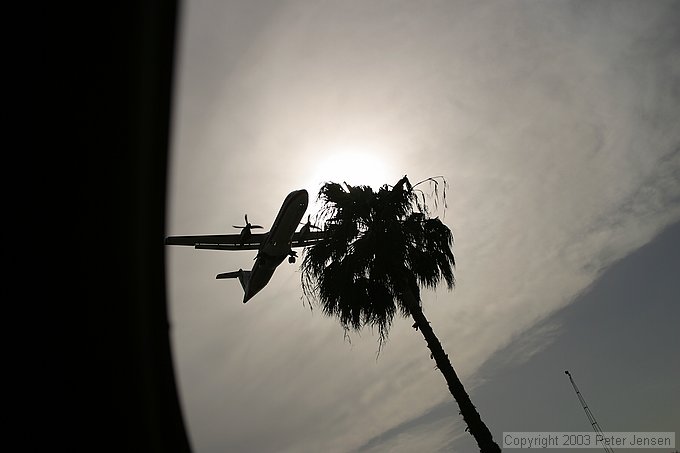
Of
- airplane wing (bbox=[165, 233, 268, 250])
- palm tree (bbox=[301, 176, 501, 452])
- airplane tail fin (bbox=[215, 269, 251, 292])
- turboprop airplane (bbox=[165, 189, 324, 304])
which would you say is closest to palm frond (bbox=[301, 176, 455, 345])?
palm tree (bbox=[301, 176, 501, 452])

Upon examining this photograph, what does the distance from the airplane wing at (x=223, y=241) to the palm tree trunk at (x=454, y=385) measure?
23.4 meters

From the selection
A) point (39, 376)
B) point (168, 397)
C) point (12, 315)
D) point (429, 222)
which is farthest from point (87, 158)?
point (429, 222)

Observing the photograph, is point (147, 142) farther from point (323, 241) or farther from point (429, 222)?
point (429, 222)

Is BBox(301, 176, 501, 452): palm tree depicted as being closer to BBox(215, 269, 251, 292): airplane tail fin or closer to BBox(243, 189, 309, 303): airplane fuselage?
BBox(243, 189, 309, 303): airplane fuselage

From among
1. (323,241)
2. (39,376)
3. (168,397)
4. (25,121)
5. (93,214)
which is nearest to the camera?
(25,121)

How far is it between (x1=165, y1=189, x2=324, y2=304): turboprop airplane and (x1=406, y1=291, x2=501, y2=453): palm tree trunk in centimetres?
1562

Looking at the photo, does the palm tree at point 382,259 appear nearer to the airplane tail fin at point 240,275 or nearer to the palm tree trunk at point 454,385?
the palm tree trunk at point 454,385

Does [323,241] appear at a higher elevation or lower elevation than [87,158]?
higher

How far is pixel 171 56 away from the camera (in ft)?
11.8

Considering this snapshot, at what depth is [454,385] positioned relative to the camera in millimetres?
12172

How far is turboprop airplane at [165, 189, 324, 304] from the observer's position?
102ft

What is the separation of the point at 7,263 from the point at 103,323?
30.2 inches

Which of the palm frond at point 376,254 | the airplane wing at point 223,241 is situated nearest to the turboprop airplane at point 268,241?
the airplane wing at point 223,241

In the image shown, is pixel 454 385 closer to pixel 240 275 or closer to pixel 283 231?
pixel 283 231
